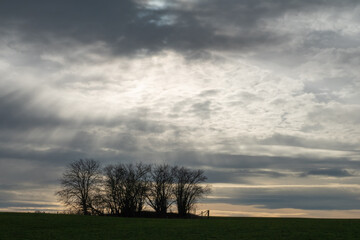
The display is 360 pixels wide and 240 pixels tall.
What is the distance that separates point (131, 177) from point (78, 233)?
63.0m

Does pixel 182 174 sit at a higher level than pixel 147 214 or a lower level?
higher

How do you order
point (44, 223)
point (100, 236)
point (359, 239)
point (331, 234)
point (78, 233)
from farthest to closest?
point (44, 223)
point (78, 233)
point (100, 236)
point (331, 234)
point (359, 239)

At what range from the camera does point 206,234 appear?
43.7m

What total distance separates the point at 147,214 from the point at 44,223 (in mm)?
51157

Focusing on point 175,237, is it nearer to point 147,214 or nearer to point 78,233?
point 78,233

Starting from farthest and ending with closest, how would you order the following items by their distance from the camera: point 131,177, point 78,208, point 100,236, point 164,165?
point 164,165 < point 131,177 < point 78,208 < point 100,236

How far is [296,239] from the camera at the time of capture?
37.7m

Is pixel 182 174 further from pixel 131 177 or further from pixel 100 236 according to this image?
pixel 100 236

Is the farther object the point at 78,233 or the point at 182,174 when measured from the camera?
the point at 182,174

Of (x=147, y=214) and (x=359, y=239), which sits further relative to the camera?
(x=147, y=214)

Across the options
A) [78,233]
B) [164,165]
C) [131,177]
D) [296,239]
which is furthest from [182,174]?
[296,239]

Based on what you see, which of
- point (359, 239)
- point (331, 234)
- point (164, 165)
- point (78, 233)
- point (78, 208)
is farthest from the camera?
point (164, 165)

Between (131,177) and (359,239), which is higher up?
(131,177)

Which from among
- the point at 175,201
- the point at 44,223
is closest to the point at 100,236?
the point at 44,223
